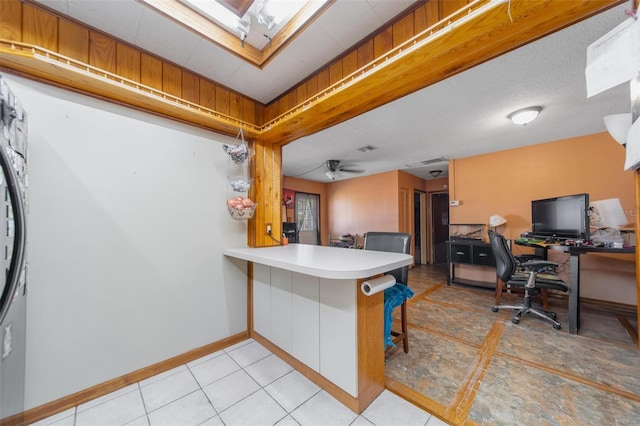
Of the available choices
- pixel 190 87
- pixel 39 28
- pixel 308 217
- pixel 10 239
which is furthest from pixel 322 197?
pixel 10 239

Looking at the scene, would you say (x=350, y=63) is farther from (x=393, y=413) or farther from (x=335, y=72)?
(x=393, y=413)

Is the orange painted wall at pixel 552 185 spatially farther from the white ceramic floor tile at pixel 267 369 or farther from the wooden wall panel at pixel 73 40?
the wooden wall panel at pixel 73 40

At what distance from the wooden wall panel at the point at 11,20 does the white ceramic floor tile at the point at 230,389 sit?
7.73 ft

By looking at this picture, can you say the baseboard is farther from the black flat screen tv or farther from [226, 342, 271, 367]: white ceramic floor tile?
the black flat screen tv

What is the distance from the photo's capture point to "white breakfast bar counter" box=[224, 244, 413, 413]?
1323mm

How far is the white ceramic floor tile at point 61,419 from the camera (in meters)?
1.30

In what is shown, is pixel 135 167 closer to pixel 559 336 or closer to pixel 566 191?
pixel 559 336

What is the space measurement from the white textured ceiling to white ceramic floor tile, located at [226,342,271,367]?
93.9 inches

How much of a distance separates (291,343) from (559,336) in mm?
2654

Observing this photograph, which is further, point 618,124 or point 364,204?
point 364,204

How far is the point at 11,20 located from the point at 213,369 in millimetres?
2468

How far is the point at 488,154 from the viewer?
4.12m

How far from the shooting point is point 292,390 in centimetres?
154

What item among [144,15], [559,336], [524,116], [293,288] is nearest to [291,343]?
[293,288]
